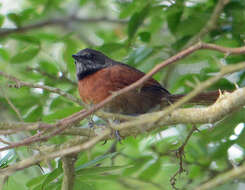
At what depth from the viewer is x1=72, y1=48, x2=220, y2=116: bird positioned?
13.5 feet

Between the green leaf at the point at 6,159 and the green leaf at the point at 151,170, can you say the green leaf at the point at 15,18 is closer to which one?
the green leaf at the point at 6,159

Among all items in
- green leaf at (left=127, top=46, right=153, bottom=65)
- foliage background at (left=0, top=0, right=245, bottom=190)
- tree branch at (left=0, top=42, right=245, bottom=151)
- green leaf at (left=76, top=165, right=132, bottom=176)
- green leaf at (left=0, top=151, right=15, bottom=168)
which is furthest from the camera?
green leaf at (left=127, top=46, right=153, bottom=65)

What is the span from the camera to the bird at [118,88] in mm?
4113

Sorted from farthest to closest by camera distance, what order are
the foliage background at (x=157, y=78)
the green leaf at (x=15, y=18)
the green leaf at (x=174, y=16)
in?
1. the green leaf at (x=15, y=18)
2. the green leaf at (x=174, y=16)
3. the foliage background at (x=157, y=78)

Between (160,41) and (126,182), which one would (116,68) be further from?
(126,182)

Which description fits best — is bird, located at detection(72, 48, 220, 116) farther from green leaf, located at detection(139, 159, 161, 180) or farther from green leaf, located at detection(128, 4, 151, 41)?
green leaf, located at detection(139, 159, 161, 180)

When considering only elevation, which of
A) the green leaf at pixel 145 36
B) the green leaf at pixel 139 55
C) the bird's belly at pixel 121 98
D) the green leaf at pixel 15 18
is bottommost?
the bird's belly at pixel 121 98

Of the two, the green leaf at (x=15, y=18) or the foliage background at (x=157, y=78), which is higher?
the green leaf at (x=15, y=18)

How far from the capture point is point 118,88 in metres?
4.18

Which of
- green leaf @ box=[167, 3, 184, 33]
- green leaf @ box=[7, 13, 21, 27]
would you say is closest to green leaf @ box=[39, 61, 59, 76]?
green leaf @ box=[7, 13, 21, 27]

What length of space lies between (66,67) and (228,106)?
107 inches

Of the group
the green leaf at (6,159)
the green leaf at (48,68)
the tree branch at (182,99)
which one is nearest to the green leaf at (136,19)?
the green leaf at (48,68)

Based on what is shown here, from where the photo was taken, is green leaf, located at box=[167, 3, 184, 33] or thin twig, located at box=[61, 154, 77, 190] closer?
thin twig, located at box=[61, 154, 77, 190]

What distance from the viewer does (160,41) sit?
4691 mm
